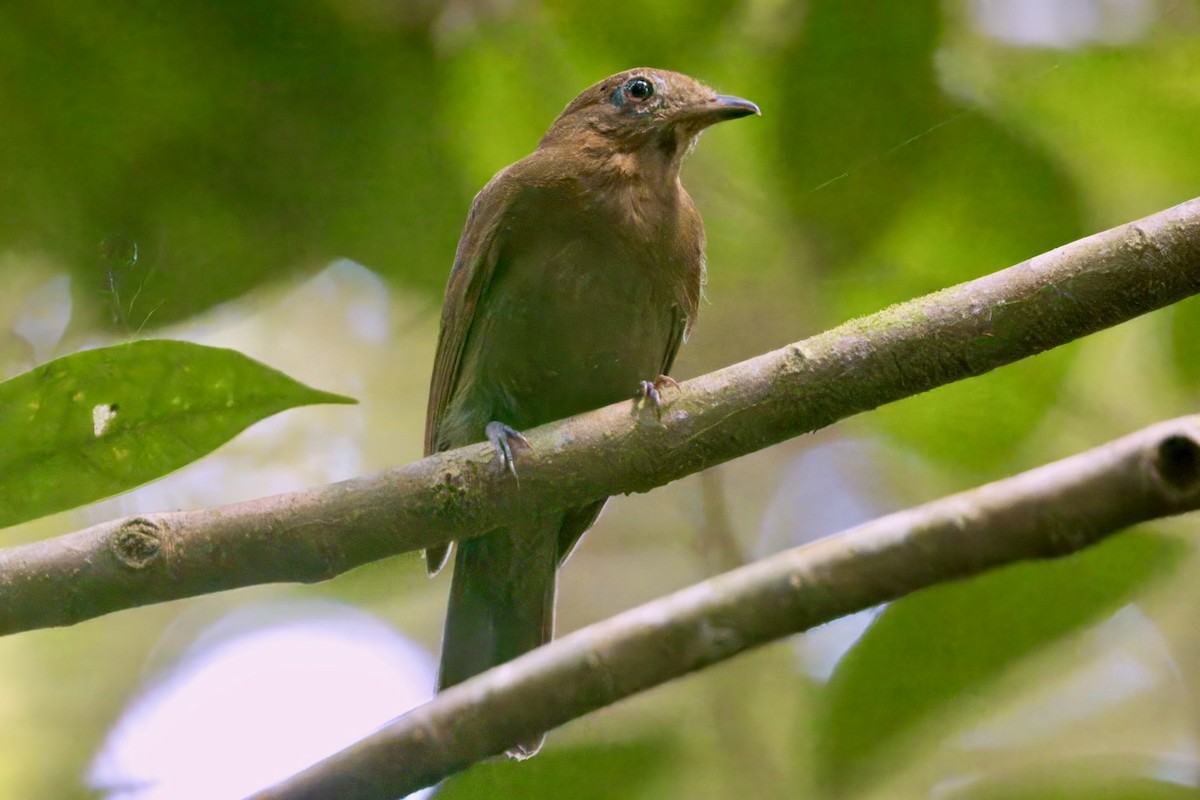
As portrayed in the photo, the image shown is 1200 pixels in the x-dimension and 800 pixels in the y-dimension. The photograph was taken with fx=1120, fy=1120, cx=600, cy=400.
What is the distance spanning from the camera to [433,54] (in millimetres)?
2635

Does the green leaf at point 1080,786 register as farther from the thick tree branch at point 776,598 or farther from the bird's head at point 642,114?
the bird's head at point 642,114

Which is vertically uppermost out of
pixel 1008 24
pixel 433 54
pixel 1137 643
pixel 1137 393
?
pixel 433 54

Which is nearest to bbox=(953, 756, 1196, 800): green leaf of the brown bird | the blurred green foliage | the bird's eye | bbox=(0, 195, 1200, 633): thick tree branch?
the blurred green foliage

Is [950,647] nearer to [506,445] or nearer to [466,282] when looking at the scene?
[506,445]

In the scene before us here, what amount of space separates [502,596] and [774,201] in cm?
133

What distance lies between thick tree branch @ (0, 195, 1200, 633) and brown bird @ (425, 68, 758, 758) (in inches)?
33.6

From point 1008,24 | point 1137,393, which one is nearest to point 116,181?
point 1008,24

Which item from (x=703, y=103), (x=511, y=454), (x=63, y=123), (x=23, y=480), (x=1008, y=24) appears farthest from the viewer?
(x=703, y=103)

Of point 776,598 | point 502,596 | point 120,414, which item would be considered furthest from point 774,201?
point 776,598

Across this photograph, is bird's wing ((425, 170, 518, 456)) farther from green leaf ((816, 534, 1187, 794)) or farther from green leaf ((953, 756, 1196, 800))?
green leaf ((953, 756, 1196, 800))

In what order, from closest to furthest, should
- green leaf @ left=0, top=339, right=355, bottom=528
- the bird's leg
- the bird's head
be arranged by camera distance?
green leaf @ left=0, top=339, right=355, bottom=528 < the bird's leg < the bird's head

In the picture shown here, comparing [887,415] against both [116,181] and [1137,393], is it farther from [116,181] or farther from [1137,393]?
[116,181]

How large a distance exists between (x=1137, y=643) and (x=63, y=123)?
2.45 m

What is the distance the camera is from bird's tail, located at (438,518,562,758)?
A: 3.02m
